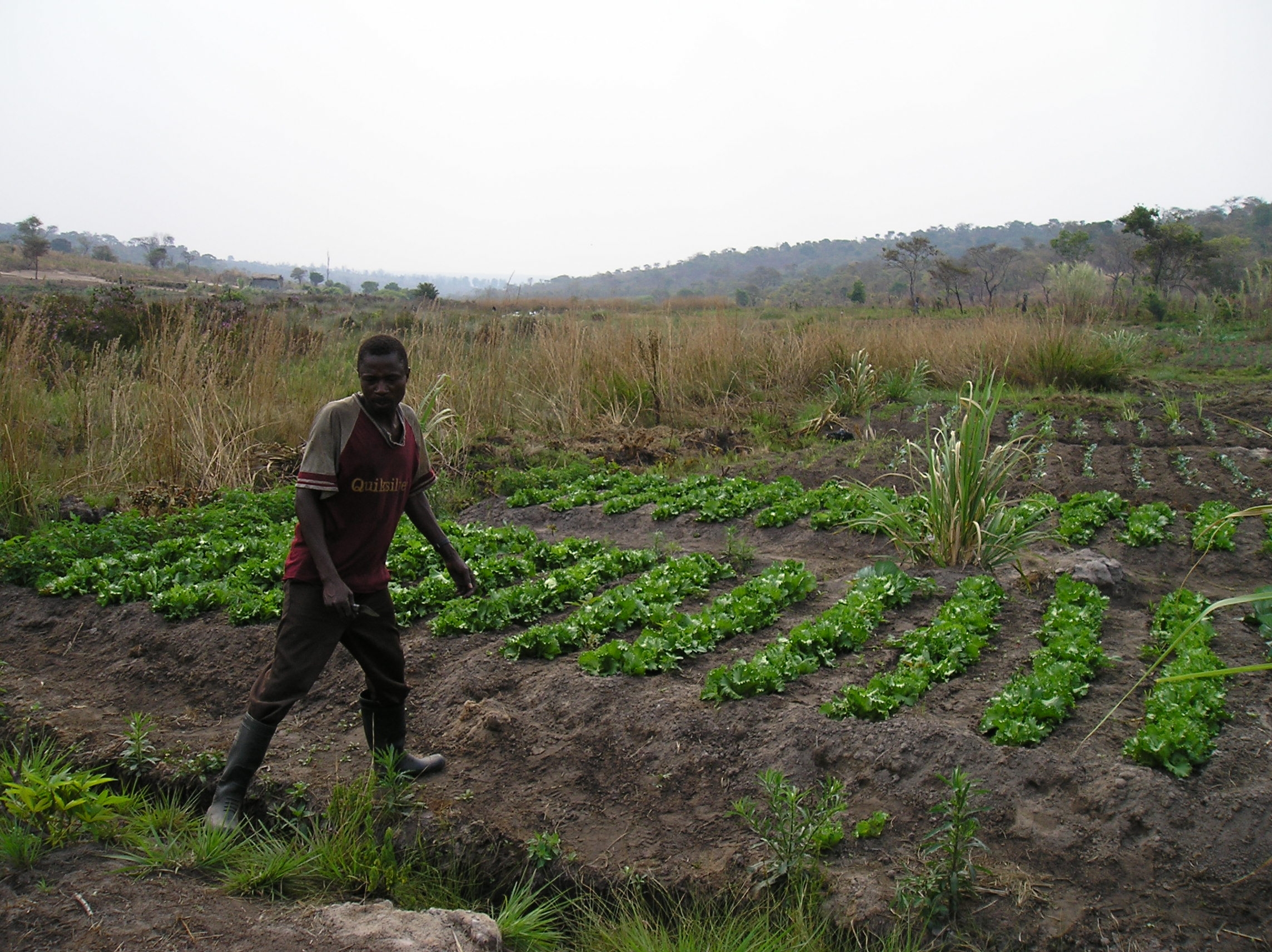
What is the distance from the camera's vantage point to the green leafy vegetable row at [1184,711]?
3.13 metres

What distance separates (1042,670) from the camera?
3.74 m

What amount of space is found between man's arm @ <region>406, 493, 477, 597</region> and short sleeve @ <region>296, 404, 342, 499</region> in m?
0.41

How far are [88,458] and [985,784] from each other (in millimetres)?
7518

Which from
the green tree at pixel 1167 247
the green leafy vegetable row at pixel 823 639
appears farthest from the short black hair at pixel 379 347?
the green tree at pixel 1167 247

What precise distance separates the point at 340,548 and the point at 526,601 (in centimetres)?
192

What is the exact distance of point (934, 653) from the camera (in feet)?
13.3

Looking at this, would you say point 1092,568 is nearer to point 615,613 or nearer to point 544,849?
point 615,613

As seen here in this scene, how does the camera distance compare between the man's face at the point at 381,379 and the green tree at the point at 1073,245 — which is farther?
the green tree at the point at 1073,245

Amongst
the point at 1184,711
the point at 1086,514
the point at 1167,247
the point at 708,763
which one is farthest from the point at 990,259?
the point at 708,763

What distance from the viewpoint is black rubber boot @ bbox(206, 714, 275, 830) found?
3076 millimetres

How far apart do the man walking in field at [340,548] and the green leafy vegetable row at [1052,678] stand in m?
2.39

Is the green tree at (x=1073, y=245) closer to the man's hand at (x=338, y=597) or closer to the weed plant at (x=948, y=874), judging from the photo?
the weed plant at (x=948, y=874)

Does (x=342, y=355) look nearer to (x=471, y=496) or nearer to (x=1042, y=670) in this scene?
(x=471, y=496)

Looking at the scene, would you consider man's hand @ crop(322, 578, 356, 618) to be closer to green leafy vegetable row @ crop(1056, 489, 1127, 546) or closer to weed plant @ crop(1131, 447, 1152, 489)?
green leafy vegetable row @ crop(1056, 489, 1127, 546)
